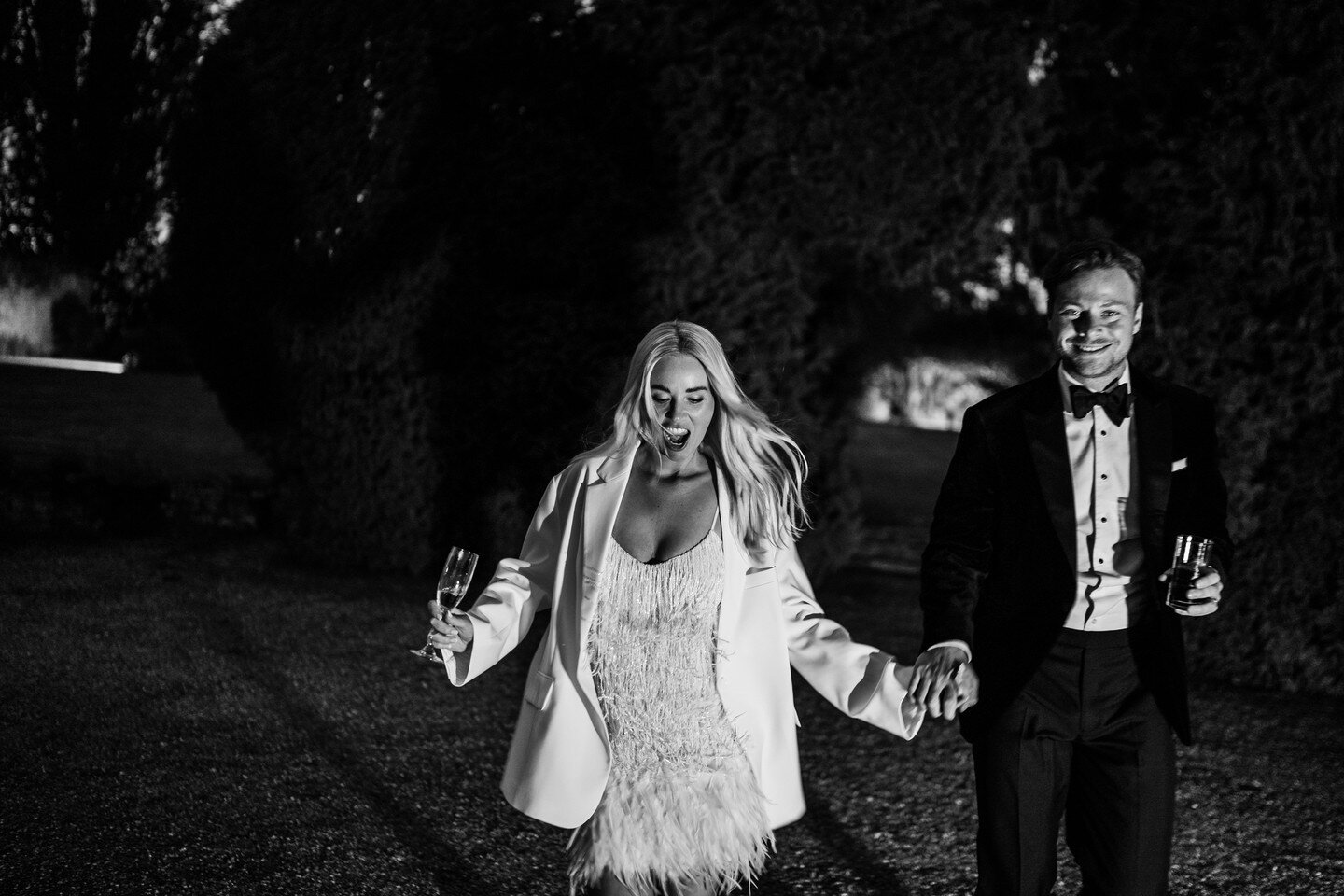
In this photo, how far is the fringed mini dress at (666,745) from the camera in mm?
2635

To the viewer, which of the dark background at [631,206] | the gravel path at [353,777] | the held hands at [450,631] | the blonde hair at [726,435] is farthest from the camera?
the dark background at [631,206]

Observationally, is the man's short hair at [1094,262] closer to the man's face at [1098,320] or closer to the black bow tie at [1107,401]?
the man's face at [1098,320]

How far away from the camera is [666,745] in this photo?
268cm

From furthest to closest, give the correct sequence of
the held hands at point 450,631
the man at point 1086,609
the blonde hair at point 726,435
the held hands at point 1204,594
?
the blonde hair at point 726,435 < the man at point 1086,609 < the held hands at point 450,631 < the held hands at point 1204,594

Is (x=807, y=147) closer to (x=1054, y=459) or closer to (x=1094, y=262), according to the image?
(x=1094, y=262)

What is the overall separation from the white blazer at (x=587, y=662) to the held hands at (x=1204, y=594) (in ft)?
2.07

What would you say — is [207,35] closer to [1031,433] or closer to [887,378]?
[1031,433]

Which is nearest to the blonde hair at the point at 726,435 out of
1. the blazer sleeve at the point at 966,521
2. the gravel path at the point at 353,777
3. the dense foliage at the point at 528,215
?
the blazer sleeve at the point at 966,521

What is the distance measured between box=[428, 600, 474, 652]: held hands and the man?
1058 millimetres

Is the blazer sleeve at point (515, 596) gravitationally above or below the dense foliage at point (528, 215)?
below

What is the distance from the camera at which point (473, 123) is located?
8055mm

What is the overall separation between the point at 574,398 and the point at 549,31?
98.1 inches

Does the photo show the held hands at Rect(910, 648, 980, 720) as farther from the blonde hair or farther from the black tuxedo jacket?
the blonde hair

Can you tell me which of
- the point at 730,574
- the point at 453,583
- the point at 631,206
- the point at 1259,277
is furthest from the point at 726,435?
the point at 631,206
